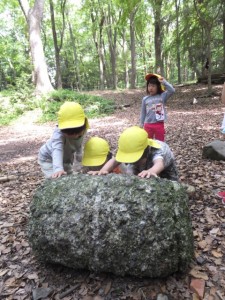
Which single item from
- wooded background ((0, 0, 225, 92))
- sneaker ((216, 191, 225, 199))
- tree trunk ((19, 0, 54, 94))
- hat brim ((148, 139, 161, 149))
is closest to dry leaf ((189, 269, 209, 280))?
hat brim ((148, 139, 161, 149))

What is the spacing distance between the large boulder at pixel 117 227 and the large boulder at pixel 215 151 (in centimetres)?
276

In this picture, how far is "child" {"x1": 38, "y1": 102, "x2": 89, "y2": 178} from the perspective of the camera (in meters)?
2.93

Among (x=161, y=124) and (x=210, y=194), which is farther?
(x=161, y=124)

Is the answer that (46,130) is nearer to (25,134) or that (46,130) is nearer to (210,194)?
(25,134)

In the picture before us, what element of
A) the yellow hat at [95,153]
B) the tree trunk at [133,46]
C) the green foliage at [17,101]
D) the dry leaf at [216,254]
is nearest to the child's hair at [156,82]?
the yellow hat at [95,153]

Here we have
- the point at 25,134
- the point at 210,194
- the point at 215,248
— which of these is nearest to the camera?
the point at 215,248

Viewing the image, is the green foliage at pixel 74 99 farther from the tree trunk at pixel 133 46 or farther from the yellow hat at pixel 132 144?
the yellow hat at pixel 132 144

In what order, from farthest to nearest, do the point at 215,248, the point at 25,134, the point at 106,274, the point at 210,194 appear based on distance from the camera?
the point at 25,134 → the point at 210,194 → the point at 215,248 → the point at 106,274

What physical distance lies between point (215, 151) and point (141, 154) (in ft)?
8.66

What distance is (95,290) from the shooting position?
2119 mm

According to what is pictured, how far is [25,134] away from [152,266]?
9.40 meters

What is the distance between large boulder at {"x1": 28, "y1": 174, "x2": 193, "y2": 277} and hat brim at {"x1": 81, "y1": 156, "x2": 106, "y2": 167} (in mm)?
903

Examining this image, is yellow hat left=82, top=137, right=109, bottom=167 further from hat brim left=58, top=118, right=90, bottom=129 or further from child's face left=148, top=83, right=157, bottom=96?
child's face left=148, top=83, right=157, bottom=96

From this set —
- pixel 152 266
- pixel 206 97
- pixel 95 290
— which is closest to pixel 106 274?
pixel 95 290
